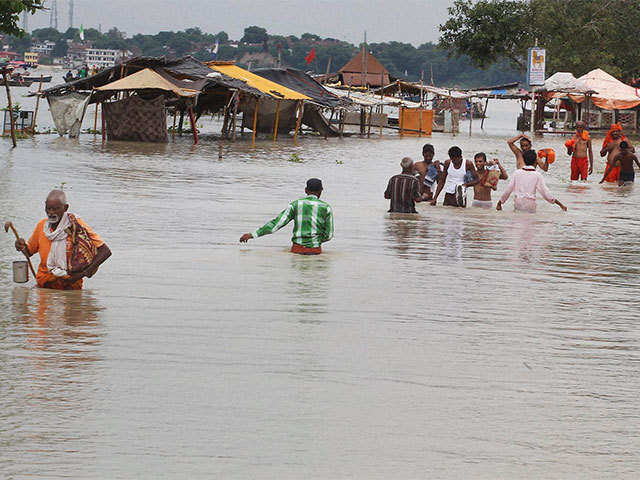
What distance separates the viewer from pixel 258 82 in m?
39.6

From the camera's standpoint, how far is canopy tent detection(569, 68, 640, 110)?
48.3 meters

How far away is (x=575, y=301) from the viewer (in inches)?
356

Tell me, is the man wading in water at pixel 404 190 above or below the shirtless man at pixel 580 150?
below

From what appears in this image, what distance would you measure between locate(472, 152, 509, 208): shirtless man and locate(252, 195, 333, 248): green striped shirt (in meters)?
4.04

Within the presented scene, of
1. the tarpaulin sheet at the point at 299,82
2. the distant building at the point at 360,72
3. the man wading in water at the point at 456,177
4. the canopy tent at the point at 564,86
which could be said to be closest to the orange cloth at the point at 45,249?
the man wading in water at the point at 456,177

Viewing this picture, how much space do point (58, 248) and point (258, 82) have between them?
32258 millimetres

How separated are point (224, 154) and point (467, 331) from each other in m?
22.7

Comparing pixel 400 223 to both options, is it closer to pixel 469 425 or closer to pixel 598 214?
pixel 598 214

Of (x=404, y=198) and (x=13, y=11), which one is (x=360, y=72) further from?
(x=404, y=198)

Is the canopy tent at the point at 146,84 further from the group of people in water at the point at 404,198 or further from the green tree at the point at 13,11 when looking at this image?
the group of people in water at the point at 404,198

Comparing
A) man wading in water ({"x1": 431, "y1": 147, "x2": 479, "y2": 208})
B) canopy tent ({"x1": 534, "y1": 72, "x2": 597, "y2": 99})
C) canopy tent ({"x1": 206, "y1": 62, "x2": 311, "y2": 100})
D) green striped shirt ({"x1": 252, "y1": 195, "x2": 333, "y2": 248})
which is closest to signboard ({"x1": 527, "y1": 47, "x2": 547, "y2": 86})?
canopy tent ({"x1": 534, "y1": 72, "x2": 597, "y2": 99})

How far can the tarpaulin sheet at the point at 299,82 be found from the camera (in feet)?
140

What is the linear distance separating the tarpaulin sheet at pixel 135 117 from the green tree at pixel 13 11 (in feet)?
35.7

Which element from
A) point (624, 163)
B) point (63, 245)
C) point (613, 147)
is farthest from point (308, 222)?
point (624, 163)
